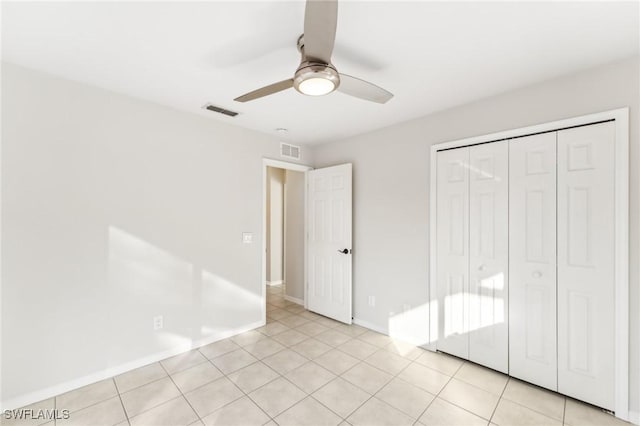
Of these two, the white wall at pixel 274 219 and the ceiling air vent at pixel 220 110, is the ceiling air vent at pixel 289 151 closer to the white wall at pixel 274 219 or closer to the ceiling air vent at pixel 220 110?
the ceiling air vent at pixel 220 110

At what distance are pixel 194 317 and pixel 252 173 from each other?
1.76 metres

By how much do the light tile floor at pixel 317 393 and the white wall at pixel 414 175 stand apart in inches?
20.4

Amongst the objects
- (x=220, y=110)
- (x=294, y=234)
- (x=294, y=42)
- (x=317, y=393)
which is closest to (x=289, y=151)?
(x=220, y=110)

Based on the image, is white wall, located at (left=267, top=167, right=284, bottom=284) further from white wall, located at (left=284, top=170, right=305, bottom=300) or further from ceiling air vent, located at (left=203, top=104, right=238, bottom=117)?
ceiling air vent, located at (left=203, top=104, right=238, bottom=117)

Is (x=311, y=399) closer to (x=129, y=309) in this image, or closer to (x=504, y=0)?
(x=129, y=309)

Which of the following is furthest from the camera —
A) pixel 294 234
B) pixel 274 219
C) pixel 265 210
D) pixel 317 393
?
pixel 274 219

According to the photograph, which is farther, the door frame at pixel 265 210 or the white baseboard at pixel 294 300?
the white baseboard at pixel 294 300

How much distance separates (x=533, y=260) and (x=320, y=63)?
2.27 meters

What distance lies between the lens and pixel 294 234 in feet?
14.9

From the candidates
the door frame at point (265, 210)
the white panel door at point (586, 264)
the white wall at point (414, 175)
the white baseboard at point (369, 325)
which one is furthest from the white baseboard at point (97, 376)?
the white panel door at point (586, 264)

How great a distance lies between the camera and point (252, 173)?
348 cm

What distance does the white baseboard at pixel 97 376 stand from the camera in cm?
201

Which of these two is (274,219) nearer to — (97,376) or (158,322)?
(158,322)

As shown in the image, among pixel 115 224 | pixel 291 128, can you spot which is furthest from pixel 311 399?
pixel 291 128
